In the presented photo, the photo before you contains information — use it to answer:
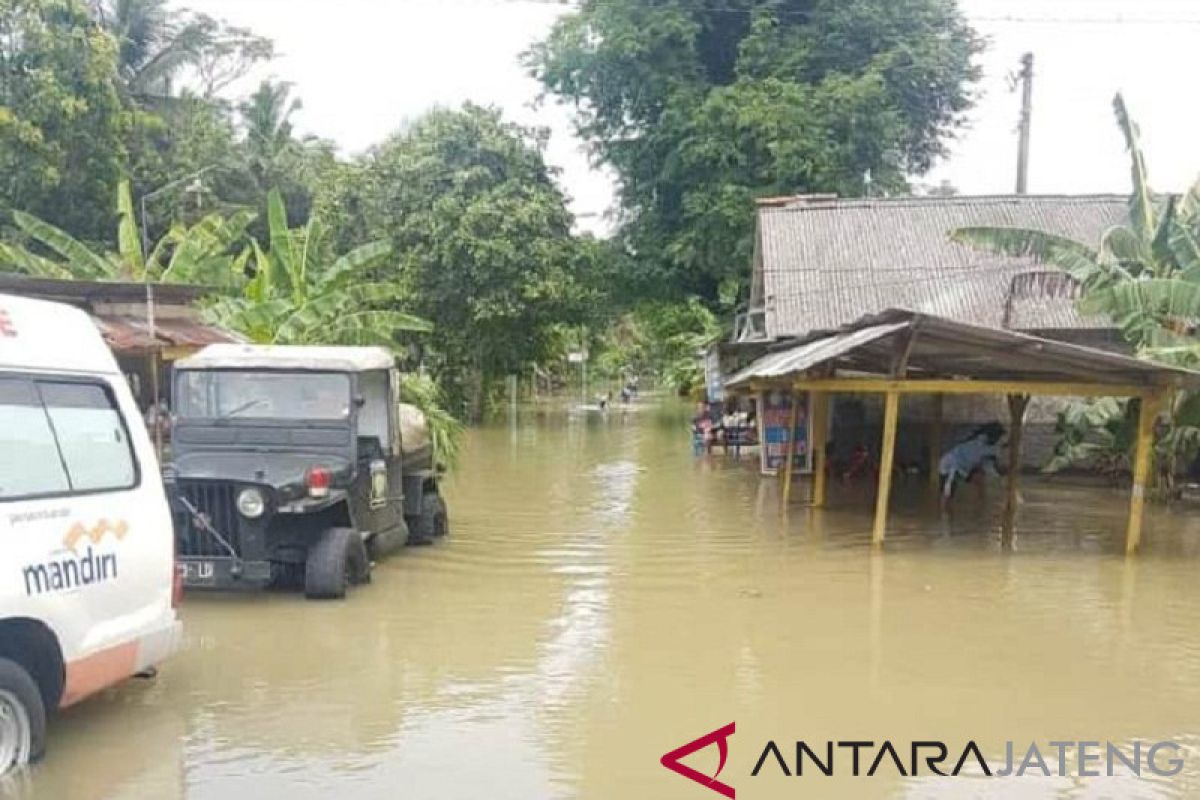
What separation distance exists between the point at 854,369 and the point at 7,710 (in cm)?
1347

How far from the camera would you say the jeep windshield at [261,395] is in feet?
33.4

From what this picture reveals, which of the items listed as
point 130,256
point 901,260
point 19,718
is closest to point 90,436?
point 19,718

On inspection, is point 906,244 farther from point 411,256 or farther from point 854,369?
point 411,256

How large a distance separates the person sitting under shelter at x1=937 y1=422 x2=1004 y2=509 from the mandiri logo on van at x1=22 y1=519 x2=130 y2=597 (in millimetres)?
13014

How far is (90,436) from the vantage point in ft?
19.2

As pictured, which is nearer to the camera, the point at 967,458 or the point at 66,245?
the point at 967,458

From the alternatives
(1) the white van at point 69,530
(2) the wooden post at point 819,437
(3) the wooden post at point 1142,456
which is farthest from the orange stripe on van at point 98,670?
(2) the wooden post at point 819,437

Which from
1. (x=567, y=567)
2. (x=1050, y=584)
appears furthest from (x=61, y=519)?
(x=1050, y=584)

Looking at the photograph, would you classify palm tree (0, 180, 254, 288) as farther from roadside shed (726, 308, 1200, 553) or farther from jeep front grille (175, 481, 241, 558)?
roadside shed (726, 308, 1200, 553)

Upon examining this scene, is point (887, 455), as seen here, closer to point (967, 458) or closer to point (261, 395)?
point (967, 458)

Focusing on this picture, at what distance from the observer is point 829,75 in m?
28.8

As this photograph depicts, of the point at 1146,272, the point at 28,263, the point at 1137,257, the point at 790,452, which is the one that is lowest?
the point at 790,452

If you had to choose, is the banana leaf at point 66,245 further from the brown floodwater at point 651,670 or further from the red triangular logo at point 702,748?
the red triangular logo at point 702,748

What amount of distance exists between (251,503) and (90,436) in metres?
3.14
